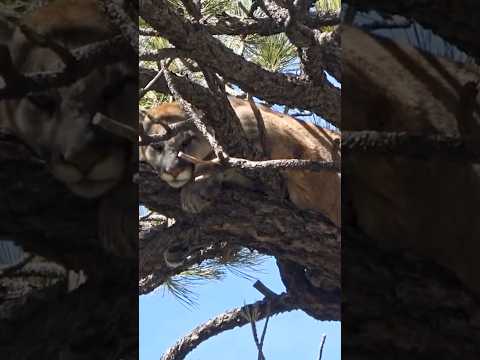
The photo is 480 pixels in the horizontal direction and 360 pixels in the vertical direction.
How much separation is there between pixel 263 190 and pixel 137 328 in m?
1.43

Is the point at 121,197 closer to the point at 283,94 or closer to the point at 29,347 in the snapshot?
the point at 29,347

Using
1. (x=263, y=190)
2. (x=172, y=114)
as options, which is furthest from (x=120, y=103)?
(x=172, y=114)

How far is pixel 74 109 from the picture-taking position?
0.69 m

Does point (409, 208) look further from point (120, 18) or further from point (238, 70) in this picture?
point (238, 70)

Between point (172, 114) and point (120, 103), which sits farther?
point (172, 114)

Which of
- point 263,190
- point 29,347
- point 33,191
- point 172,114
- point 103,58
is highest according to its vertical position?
point 172,114

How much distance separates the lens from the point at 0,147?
26.9 inches

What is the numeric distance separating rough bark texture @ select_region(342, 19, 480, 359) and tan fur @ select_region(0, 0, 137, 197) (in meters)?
0.20

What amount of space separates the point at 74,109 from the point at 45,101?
2 centimetres

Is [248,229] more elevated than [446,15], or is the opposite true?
[248,229]

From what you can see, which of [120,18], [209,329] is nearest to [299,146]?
[209,329]

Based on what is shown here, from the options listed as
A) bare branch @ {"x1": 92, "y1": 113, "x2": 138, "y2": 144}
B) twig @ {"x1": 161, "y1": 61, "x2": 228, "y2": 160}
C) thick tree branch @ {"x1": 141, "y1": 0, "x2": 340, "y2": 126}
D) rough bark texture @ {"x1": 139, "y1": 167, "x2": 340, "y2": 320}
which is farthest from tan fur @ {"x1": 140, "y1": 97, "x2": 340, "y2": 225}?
bare branch @ {"x1": 92, "y1": 113, "x2": 138, "y2": 144}

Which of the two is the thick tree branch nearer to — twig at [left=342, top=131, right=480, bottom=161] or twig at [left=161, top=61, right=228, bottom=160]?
twig at [left=161, top=61, right=228, bottom=160]

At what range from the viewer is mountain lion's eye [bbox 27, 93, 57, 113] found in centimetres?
68
